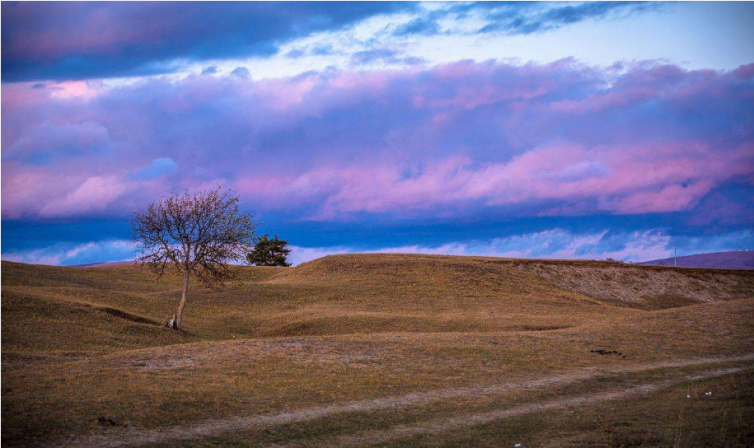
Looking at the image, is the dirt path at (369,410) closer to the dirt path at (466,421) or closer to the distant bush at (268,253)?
the dirt path at (466,421)

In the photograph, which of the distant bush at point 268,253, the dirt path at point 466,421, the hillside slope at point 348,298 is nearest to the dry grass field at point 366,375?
the dirt path at point 466,421

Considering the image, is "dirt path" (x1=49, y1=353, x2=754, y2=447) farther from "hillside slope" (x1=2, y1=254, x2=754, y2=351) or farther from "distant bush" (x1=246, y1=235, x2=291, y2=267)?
"distant bush" (x1=246, y1=235, x2=291, y2=267)

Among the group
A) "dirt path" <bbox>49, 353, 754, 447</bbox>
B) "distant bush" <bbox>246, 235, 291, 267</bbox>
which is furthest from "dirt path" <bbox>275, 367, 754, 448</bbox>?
"distant bush" <bbox>246, 235, 291, 267</bbox>

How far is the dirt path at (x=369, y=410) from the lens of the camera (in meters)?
14.9

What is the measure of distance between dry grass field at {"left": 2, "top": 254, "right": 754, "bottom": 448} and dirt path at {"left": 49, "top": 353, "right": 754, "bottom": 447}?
0.26ft

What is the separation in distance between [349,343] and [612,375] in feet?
38.6

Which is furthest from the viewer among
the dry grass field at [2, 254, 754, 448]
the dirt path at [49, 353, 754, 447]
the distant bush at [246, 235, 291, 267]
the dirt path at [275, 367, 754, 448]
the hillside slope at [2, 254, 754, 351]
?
the distant bush at [246, 235, 291, 267]

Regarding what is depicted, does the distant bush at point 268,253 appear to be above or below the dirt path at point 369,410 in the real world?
above

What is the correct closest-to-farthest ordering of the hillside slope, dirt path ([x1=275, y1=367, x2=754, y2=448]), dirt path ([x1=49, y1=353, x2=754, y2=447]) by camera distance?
dirt path ([x1=49, y1=353, x2=754, y2=447]), dirt path ([x1=275, y1=367, x2=754, y2=448]), the hillside slope

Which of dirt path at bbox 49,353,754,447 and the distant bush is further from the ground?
the distant bush

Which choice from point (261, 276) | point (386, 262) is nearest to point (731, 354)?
point (386, 262)

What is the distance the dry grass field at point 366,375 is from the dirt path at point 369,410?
8 cm

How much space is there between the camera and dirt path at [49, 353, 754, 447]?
1490 cm

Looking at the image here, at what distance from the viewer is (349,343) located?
94.5 ft
